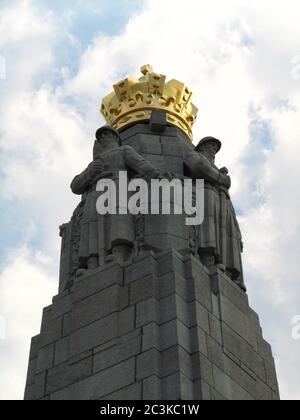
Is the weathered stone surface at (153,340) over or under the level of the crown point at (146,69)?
under

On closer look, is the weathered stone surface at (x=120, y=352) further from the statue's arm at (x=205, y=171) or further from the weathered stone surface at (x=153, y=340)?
the statue's arm at (x=205, y=171)

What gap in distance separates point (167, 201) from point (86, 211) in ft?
6.34

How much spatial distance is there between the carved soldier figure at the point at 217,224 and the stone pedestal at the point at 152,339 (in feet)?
3.11

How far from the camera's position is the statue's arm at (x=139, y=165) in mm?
21500

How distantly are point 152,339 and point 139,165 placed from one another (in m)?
5.28

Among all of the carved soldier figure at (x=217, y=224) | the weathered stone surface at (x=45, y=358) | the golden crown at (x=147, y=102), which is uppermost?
the golden crown at (x=147, y=102)

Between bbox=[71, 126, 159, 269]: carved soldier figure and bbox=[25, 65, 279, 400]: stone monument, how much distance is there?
0.03 meters

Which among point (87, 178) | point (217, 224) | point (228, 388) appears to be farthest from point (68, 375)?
point (87, 178)

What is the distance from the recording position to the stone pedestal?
1722 centimetres

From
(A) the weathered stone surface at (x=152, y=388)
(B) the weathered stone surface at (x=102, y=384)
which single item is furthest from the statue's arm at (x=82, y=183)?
(A) the weathered stone surface at (x=152, y=388)

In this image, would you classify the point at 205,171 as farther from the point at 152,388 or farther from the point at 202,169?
the point at 152,388

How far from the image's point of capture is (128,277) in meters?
19.2

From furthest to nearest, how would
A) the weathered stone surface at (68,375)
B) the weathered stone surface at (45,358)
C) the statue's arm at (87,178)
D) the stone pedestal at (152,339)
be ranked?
the statue's arm at (87,178) < the weathered stone surface at (45,358) < the weathered stone surface at (68,375) < the stone pedestal at (152,339)
